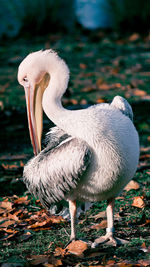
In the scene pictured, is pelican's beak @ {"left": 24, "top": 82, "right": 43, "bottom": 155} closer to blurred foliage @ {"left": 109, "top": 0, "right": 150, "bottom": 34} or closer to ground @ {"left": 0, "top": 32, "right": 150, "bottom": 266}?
ground @ {"left": 0, "top": 32, "right": 150, "bottom": 266}

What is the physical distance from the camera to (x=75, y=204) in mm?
4082

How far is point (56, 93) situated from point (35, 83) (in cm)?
24

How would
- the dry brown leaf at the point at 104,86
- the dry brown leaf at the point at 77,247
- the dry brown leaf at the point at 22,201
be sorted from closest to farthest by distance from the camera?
the dry brown leaf at the point at 77,247 < the dry brown leaf at the point at 22,201 < the dry brown leaf at the point at 104,86

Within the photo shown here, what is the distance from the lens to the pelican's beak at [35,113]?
13.5 feet

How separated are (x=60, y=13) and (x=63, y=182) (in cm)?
1299

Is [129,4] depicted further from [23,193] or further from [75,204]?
[75,204]

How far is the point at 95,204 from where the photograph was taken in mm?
4855

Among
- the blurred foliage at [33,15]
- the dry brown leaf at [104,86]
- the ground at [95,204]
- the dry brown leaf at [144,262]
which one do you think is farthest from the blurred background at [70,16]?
the dry brown leaf at [144,262]

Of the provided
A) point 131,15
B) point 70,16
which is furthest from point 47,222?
point 70,16

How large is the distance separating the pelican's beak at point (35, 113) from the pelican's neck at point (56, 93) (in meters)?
A: 0.18

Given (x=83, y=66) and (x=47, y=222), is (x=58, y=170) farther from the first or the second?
(x=83, y=66)

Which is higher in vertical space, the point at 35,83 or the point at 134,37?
the point at 134,37

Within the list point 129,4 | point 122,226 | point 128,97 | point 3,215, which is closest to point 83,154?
point 122,226

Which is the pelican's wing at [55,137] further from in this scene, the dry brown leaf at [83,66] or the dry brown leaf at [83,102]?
the dry brown leaf at [83,66]
